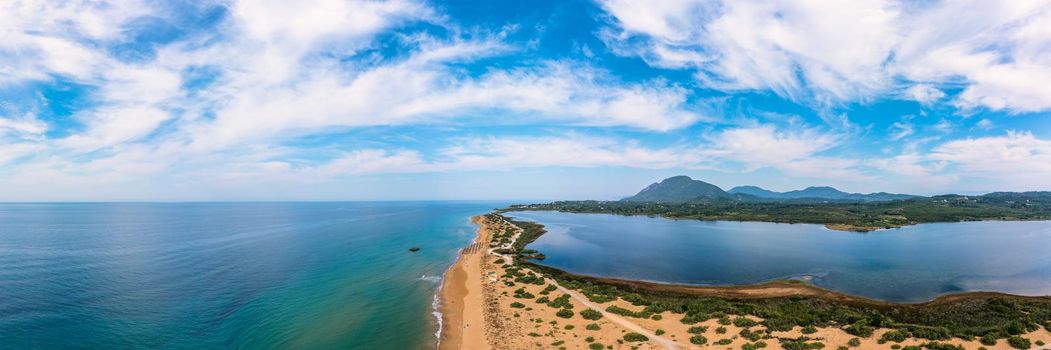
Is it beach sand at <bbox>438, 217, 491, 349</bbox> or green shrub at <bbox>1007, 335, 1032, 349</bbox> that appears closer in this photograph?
green shrub at <bbox>1007, 335, 1032, 349</bbox>

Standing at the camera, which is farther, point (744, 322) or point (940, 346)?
point (744, 322)

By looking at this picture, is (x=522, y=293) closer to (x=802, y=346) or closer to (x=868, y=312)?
(x=802, y=346)

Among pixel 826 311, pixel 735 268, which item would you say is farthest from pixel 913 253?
pixel 826 311

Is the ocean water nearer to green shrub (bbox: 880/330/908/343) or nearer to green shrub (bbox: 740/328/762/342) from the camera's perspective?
green shrub (bbox: 740/328/762/342)

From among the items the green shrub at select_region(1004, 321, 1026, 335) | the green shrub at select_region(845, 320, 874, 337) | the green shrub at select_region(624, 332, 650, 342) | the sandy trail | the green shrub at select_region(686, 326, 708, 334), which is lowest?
the sandy trail

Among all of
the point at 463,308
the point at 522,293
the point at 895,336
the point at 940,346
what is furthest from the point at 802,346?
the point at 463,308

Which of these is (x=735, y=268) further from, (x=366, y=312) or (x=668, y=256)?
(x=366, y=312)

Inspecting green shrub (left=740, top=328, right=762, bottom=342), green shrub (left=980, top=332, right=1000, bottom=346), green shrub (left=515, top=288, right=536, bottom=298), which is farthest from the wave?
green shrub (left=980, top=332, right=1000, bottom=346)

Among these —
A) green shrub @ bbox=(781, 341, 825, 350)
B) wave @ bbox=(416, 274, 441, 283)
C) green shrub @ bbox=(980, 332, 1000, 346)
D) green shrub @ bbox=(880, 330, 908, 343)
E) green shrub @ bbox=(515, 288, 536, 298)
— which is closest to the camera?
green shrub @ bbox=(980, 332, 1000, 346)
